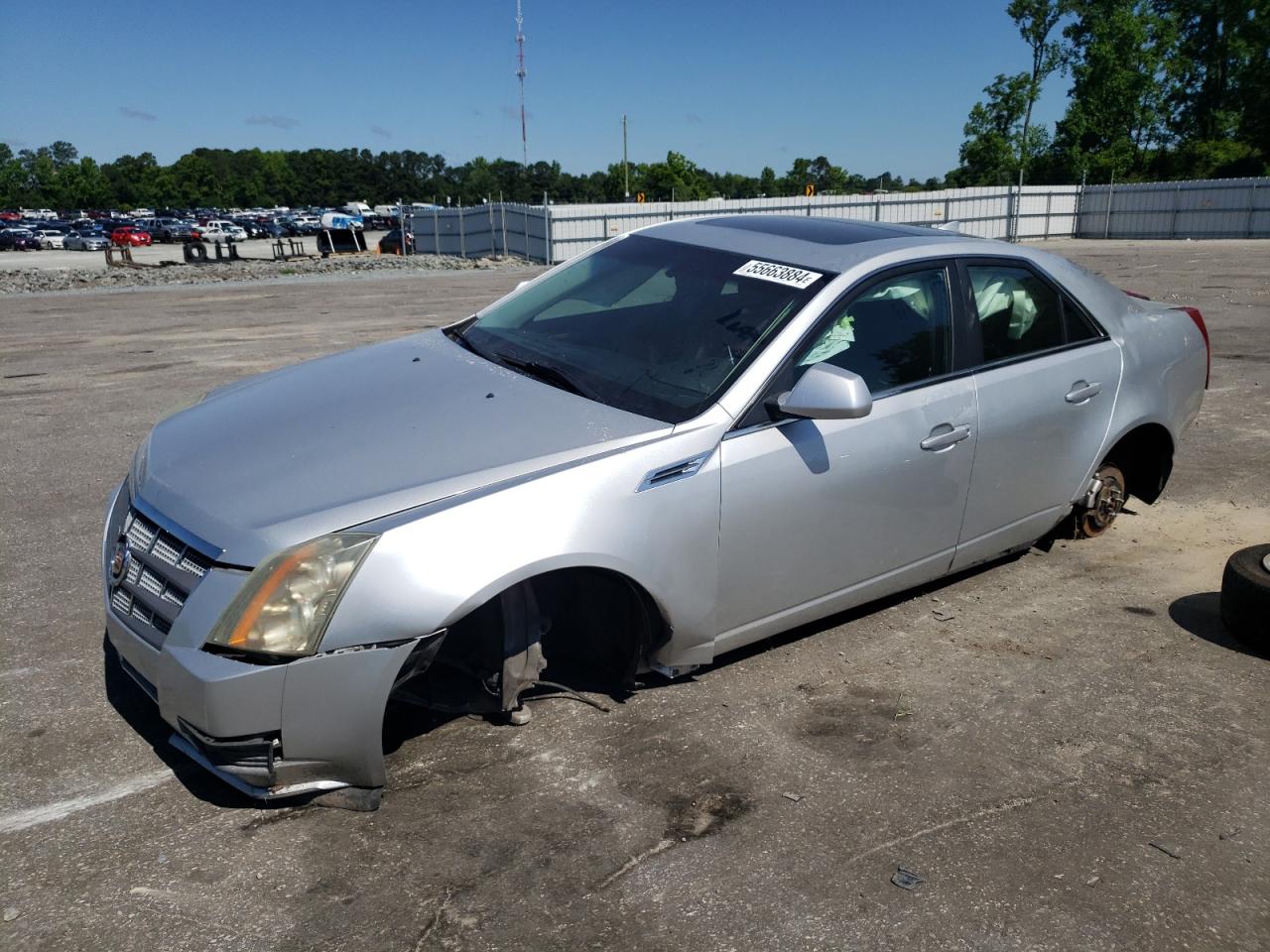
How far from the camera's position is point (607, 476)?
310 centimetres

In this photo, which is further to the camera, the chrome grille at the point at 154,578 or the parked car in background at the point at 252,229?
the parked car in background at the point at 252,229

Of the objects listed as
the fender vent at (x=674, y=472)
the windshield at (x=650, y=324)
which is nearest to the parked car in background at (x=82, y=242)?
the windshield at (x=650, y=324)

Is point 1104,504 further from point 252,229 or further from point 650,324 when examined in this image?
point 252,229

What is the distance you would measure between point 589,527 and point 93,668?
2111 millimetres

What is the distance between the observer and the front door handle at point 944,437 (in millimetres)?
3893

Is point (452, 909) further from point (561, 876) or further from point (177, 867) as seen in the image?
point (177, 867)

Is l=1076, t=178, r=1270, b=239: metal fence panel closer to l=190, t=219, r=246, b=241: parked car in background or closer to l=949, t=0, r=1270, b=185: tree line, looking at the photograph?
l=949, t=0, r=1270, b=185: tree line

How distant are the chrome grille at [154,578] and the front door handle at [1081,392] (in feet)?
11.6

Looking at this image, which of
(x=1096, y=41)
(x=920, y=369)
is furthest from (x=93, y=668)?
(x=1096, y=41)

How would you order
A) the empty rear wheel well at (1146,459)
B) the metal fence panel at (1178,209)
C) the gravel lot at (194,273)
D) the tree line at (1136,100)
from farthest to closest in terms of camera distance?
1. the tree line at (1136,100)
2. the metal fence panel at (1178,209)
3. the gravel lot at (194,273)
4. the empty rear wheel well at (1146,459)

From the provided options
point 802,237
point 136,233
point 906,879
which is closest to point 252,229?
point 136,233

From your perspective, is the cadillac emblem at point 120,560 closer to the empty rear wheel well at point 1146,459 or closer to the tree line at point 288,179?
the empty rear wheel well at point 1146,459

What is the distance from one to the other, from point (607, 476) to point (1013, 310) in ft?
7.39

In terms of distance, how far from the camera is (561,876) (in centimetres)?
271
